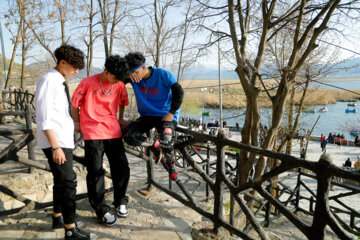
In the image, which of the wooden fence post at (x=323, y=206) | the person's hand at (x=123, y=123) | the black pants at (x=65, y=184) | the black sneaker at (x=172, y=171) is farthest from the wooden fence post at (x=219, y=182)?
the black pants at (x=65, y=184)

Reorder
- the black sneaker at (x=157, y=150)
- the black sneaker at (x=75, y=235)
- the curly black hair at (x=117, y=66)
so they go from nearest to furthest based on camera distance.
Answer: the black sneaker at (x=75, y=235), the curly black hair at (x=117, y=66), the black sneaker at (x=157, y=150)

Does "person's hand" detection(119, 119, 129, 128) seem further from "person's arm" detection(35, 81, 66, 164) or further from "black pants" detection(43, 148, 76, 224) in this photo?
"person's arm" detection(35, 81, 66, 164)

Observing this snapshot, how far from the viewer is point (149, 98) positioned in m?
2.88

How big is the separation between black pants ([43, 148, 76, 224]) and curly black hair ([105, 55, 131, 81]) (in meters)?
0.88

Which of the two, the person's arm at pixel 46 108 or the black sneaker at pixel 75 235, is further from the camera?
the black sneaker at pixel 75 235

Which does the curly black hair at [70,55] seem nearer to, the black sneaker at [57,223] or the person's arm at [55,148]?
the person's arm at [55,148]

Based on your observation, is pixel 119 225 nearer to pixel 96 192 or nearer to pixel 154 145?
pixel 96 192

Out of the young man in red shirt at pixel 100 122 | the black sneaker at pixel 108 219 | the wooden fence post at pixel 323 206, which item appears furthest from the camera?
the black sneaker at pixel 108 219

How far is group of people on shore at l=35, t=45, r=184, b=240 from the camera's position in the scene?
217cm

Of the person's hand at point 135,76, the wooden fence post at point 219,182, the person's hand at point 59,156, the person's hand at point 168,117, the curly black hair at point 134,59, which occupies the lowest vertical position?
the wooden fence post at point 219,182

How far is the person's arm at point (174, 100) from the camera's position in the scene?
8.82ft

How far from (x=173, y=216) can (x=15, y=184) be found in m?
3.51

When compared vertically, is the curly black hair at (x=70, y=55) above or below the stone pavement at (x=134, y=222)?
above

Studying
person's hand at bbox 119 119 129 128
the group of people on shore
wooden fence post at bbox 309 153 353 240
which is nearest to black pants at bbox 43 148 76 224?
the group of people on shore
